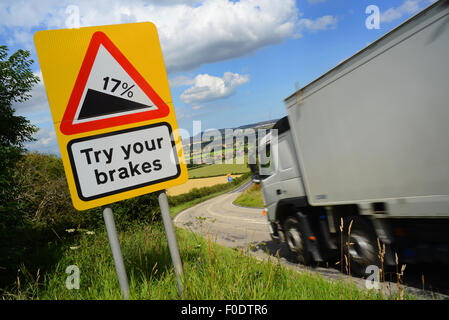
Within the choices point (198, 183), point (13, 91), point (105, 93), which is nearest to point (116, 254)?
point (105, 93)

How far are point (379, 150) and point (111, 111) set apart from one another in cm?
362

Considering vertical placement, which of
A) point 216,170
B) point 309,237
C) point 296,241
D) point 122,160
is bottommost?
point 216,170

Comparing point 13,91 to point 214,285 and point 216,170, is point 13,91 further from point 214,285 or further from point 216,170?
point 216,170

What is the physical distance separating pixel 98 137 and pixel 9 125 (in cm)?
827

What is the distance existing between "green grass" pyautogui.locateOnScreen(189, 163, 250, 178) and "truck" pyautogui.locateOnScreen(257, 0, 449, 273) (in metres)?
45.2

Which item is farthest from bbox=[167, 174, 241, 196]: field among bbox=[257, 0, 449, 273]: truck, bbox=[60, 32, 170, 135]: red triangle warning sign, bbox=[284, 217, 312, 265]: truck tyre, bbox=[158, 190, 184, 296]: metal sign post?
bbox=[60, 32, 170, 135]: red triangle warning sign

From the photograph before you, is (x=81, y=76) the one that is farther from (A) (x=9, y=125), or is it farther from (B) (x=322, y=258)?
(A) (x=9, y=125)

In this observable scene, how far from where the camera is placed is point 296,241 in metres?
6.24

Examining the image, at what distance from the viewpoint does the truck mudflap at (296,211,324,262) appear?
18.6ft

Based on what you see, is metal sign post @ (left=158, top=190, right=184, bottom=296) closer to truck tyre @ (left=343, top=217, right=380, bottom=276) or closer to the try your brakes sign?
the try your brakes sign

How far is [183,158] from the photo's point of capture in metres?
2.30

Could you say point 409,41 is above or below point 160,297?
above
